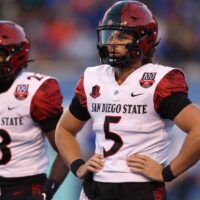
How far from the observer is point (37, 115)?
4.89m

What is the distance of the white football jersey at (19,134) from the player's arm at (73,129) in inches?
12.6

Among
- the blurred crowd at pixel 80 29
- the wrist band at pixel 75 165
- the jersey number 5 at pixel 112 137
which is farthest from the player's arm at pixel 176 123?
the blurred crowd at pixel 80 29

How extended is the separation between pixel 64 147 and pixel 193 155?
0.83 m

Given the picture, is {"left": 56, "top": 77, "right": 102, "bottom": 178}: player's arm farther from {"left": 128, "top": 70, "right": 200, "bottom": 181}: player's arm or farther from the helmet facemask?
{"left": 128, "top": 70, "right": 200, "bottom": 181}: player's arm

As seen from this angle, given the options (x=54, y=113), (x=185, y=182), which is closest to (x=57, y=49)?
(x=185, y=182)

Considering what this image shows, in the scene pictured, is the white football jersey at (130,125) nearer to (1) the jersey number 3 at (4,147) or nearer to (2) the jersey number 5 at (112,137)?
(2) the jersey number 5 at (112,137)

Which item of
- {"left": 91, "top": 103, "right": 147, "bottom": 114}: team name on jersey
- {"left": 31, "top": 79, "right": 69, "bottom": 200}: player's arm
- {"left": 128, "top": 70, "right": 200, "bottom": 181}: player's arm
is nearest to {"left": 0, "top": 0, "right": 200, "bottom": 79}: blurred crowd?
{"left": 31, "top": 79, "right": 69, "bottom": 200}: player's arm

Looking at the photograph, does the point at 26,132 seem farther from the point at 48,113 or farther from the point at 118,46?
the point at 118,46

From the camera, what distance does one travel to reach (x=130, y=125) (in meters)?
4.21

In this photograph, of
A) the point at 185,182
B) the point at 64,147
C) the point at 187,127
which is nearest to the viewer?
the point at 187,127

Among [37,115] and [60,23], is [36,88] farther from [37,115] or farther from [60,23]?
[60,23]

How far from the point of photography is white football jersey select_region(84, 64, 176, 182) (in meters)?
4.20

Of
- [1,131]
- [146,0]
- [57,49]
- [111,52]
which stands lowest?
[57,49]

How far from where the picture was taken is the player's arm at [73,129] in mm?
4480
